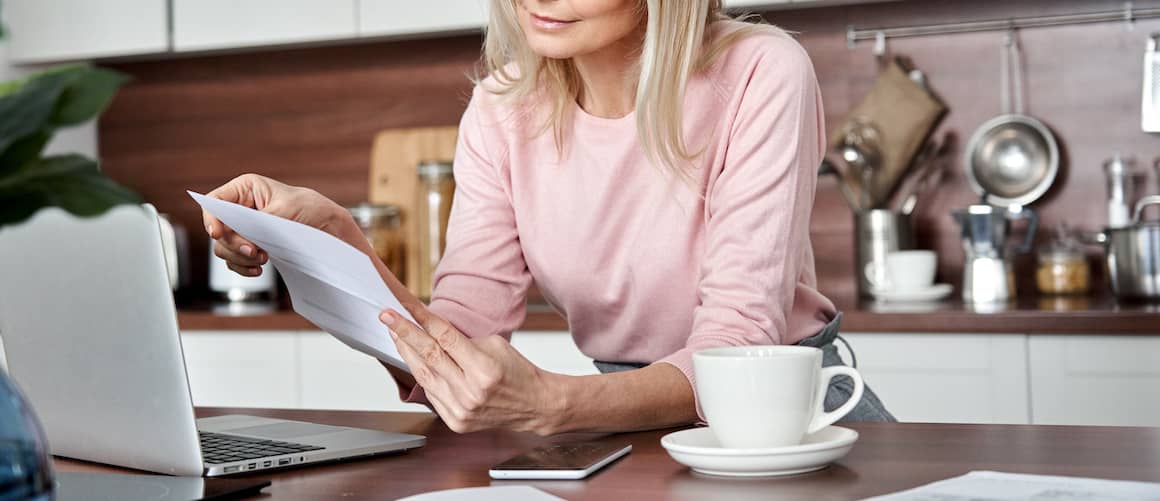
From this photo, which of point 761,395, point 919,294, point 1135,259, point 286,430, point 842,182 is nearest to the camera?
point 761,395

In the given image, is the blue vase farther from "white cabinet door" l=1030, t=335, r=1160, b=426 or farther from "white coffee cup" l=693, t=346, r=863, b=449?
"white cabinet door" l=1030, t=335, r=1160, b=426

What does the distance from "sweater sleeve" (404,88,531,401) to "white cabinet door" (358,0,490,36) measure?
1.20m

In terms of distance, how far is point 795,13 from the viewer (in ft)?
8.99

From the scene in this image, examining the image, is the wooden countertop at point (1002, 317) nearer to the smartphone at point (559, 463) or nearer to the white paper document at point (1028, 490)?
the smartphone at point (559, 463)

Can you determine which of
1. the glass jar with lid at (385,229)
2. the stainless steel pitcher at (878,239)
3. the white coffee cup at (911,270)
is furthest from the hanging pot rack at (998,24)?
the glass jar with lid at (385,229)

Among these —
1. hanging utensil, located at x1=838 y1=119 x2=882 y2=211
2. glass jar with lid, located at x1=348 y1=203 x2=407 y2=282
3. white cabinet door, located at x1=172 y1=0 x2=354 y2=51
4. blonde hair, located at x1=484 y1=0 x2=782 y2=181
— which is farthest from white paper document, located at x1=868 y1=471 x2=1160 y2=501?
white cabinet door, located at x1=172 y1=0 x2=354 y2=51

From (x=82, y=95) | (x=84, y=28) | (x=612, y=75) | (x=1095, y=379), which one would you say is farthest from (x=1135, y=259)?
(x=84, y=28)

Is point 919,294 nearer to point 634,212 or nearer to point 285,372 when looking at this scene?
point 634,212

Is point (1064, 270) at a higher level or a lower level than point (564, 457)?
higher

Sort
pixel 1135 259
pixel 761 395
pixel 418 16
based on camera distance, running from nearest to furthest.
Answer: pixel 761 395
pixel 1135 259
pixel 418 16

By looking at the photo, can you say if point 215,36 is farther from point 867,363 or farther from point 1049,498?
point 1049,498

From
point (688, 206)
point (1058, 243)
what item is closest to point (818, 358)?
point (688, 206)

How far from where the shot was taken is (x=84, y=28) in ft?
9.87

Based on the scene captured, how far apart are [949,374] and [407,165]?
1375mm
